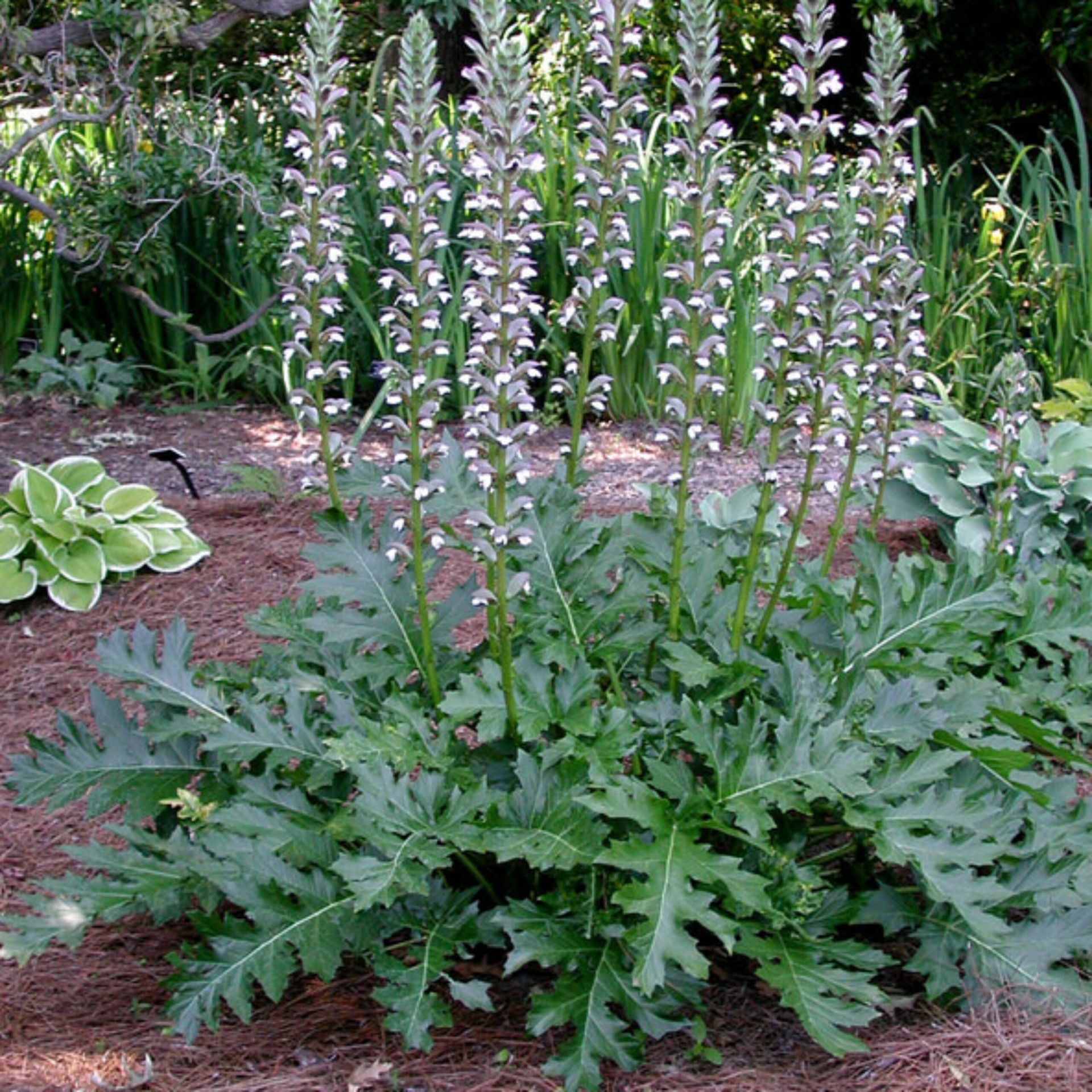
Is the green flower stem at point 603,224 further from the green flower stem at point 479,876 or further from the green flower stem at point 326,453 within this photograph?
the green flower stem at point 479,876

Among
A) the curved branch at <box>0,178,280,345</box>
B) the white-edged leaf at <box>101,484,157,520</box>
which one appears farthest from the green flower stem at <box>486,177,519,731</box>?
the curved branch at <box>0,178,280,345</box>

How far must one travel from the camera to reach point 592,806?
2.26 metres

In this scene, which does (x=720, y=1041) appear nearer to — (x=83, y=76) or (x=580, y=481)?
(x=580, y=481)

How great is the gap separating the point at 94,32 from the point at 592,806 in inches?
203

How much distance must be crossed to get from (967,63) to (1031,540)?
6727 mm

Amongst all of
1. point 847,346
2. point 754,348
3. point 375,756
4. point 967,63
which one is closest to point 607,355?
point 754,348

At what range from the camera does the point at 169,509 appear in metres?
4.92

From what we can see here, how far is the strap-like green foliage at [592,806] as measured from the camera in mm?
2303

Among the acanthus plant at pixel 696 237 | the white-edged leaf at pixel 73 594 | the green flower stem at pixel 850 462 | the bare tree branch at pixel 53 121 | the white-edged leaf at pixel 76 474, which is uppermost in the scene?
the bare tree branch at pixel 53 121

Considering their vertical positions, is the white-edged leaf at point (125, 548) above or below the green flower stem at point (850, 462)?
below

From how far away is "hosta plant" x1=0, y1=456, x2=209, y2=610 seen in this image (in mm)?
4383

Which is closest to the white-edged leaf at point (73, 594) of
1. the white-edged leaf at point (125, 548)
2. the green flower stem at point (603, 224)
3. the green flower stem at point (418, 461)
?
the white-edged leaf at point (125, 548)

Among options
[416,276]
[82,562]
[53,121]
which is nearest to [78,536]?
[82,562]

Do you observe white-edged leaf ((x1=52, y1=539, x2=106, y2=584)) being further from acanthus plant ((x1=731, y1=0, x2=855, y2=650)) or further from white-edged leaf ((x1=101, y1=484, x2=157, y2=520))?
acanthus plant ((x1=731, y1=0, x2=855, y2=650))
